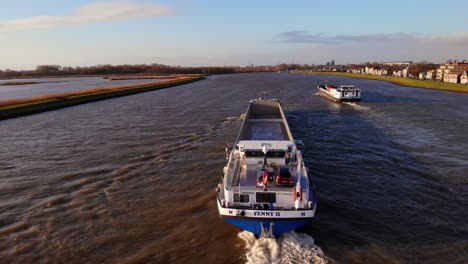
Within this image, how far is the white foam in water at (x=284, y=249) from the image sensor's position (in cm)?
1227

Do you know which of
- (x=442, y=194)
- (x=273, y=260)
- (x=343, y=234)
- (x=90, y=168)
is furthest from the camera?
(x=90, y=168)

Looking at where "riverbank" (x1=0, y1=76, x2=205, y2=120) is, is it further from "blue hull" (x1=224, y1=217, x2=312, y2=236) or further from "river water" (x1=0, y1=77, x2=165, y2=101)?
"blue hull" (x1=224, y1=217, x2=312, y2=236)

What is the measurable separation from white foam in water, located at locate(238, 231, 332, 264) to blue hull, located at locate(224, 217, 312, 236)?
43 centimetres

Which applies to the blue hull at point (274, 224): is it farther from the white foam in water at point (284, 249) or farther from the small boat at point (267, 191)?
the white foam in water at point (284, 249)

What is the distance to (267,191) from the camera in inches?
526

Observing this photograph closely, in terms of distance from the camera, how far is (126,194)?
61.4 ft

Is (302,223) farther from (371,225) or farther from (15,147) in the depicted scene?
(15,147)

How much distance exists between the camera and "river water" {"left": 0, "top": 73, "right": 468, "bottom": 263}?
13210mm

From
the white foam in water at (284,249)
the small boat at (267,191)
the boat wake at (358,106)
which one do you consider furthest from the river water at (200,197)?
the boat wake at (358,106)

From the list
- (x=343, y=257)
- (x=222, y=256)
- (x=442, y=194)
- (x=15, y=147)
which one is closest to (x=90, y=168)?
(x=15, y=147)

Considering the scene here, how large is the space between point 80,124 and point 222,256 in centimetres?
3296

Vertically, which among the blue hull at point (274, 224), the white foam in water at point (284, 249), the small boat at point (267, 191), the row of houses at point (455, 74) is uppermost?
the row of houses at point (455, 74)

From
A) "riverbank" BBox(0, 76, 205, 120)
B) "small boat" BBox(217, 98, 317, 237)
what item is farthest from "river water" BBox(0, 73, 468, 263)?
"riverbank" BBox(0, 76, 205, 120)

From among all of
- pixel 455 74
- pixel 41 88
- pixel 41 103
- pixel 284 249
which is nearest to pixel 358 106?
pixel 284 249
